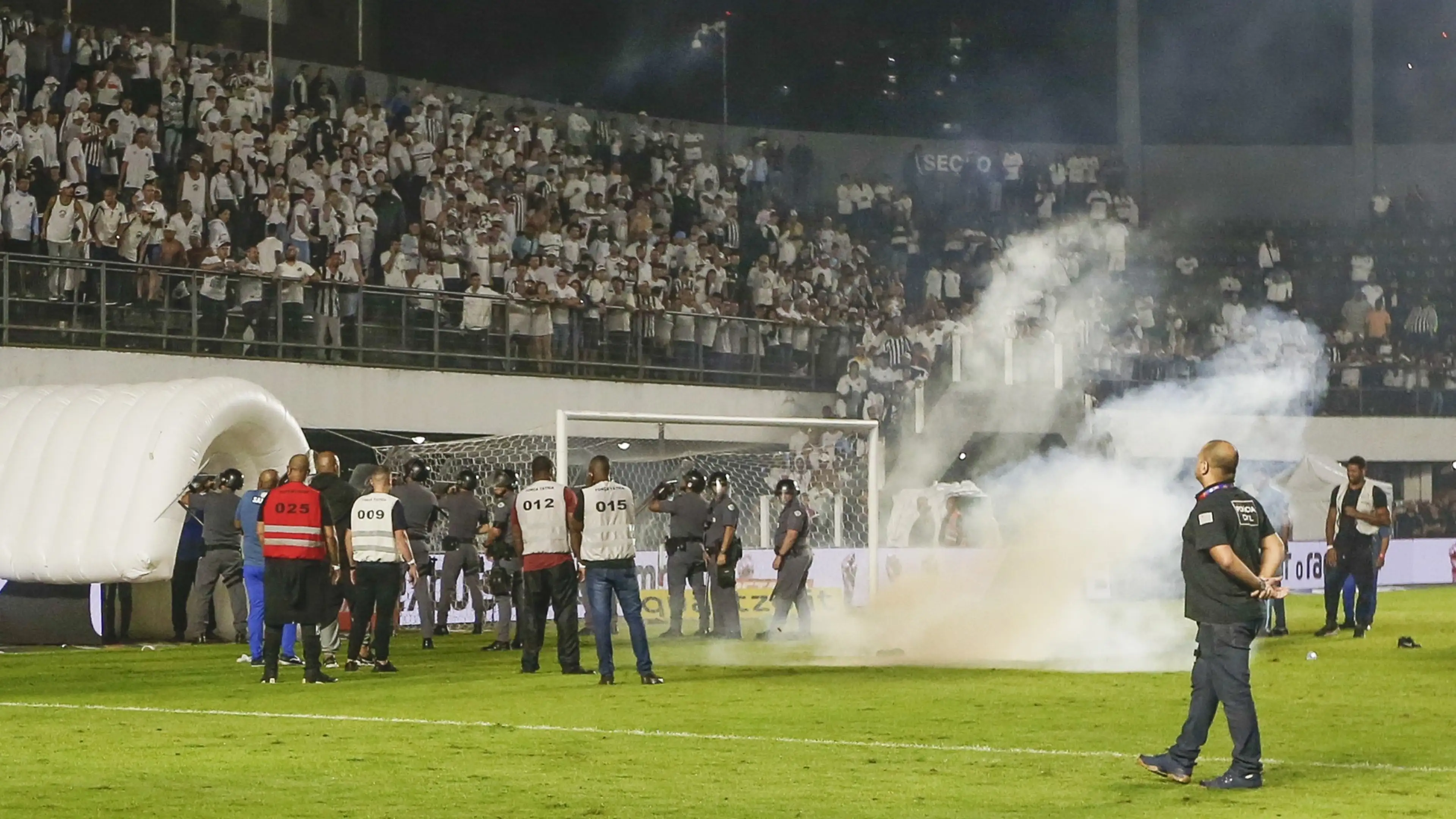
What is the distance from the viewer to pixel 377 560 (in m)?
17.5

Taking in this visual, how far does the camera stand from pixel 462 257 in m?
29.5

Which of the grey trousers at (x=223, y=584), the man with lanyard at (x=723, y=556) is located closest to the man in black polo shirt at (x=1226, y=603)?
the man with lanyard at (x=723, y=556)

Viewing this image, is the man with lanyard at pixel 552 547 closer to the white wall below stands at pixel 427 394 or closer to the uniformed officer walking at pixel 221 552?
the uniformed officer walking at pixel 221 552

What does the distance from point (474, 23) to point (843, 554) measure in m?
15.2

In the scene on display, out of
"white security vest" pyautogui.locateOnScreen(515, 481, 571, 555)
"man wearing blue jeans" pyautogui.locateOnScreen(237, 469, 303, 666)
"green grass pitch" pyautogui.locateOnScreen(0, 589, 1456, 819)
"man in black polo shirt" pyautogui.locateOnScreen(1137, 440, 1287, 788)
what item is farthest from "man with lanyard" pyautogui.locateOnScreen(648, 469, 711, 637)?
"man in black polo shirt" pyautogui.locateOnScreen(1137, 440, 1287, 788)

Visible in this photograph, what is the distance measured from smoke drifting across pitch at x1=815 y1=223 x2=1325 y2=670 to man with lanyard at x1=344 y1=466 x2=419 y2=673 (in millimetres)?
4208

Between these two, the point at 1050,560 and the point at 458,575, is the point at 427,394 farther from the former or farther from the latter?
the point at 1050,560

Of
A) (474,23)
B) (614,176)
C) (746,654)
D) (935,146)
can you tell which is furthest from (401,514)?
(935,146)

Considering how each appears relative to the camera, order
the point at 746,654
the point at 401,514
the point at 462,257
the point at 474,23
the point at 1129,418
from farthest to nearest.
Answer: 1. the point at 474,23
2. the point at 1129,418
3. the point at 462,257
4. the point at 746,654
5. the point at 401,514

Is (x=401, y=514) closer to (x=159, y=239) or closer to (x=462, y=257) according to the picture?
(x=159, y=239)

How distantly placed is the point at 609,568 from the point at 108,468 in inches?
315

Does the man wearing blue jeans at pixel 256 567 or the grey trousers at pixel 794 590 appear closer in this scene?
the man wearing blue jeans at pixel 256 567

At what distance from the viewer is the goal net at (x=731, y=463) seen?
85.5 feet

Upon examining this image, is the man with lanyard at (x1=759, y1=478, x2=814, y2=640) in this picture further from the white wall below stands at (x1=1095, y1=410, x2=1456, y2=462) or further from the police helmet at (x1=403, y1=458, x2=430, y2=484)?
the white wall below stands at (x1=1095, y1=410, x2=1456, y2=462)
